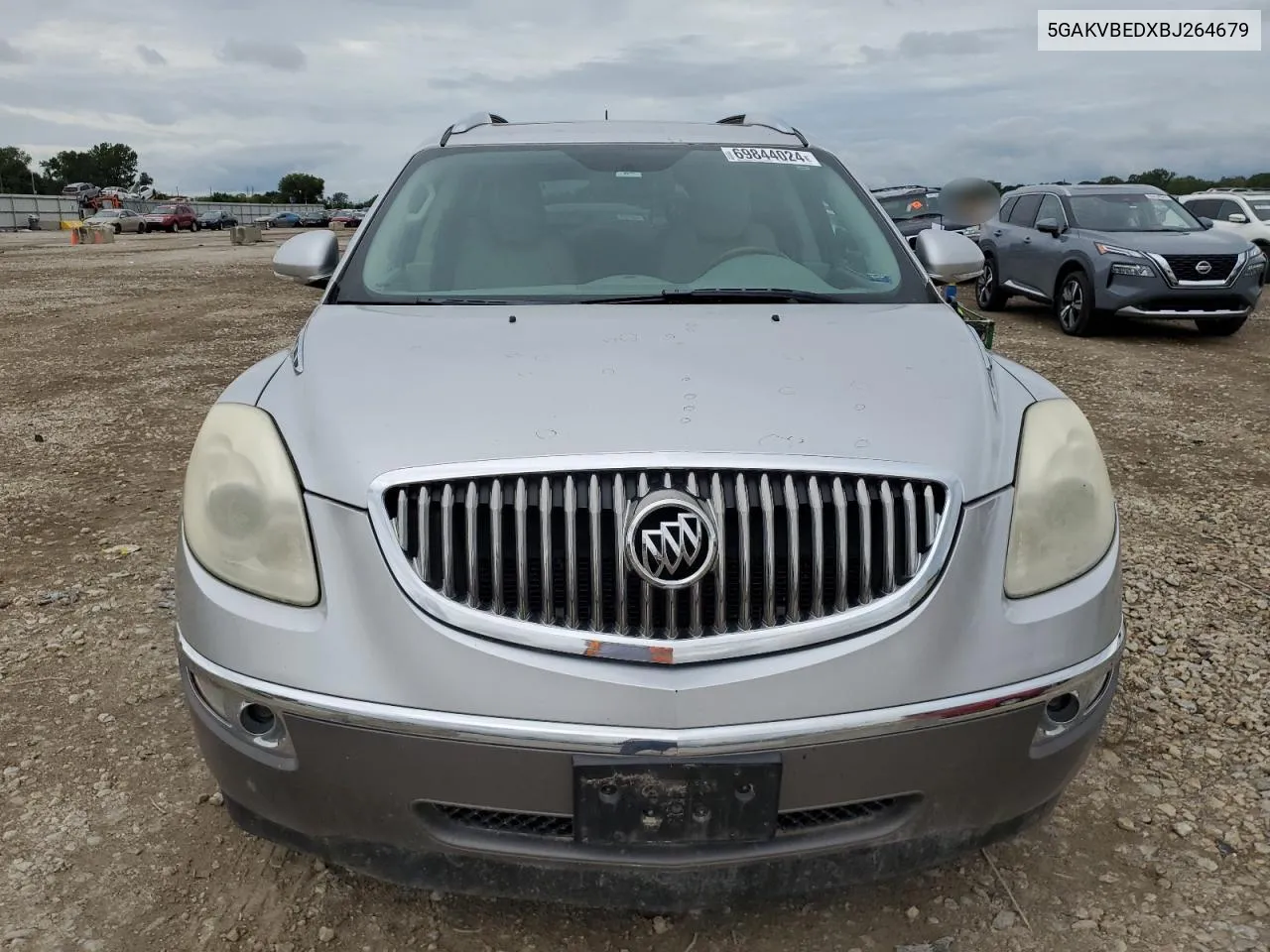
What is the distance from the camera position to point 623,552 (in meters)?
1.68

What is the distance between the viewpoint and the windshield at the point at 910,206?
17.5 meters

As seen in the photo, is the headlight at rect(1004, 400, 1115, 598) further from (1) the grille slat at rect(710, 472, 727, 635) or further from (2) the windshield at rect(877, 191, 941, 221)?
(2) the windshield at rect(877, 191, 941, 221)

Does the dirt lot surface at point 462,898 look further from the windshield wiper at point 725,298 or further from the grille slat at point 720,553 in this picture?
the windshield wiper at point 725,298

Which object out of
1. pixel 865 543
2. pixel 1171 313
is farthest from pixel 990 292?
pixel 865 543

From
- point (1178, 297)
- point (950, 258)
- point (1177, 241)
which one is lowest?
point (1178, 297)

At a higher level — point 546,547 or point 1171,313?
point 546,547

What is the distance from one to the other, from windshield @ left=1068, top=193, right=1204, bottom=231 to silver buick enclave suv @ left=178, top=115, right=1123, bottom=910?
1028 cm

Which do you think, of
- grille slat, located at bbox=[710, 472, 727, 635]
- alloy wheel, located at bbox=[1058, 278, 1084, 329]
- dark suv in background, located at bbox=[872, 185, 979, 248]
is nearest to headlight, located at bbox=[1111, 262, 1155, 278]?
alloy wheel, located at bbox=[1058, 278, 1084, 329]

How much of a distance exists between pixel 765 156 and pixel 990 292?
34.8 feet

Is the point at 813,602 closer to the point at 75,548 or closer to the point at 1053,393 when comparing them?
the point at 1053,393

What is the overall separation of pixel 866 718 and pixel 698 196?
1913 mm

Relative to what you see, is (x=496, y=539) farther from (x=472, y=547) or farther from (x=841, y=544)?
(x=841, y=544)

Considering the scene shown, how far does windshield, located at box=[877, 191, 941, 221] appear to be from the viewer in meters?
17.5

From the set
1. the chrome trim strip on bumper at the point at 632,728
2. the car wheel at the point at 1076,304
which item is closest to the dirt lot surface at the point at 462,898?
the chrome trim strip on bumper at the point at 632,728
